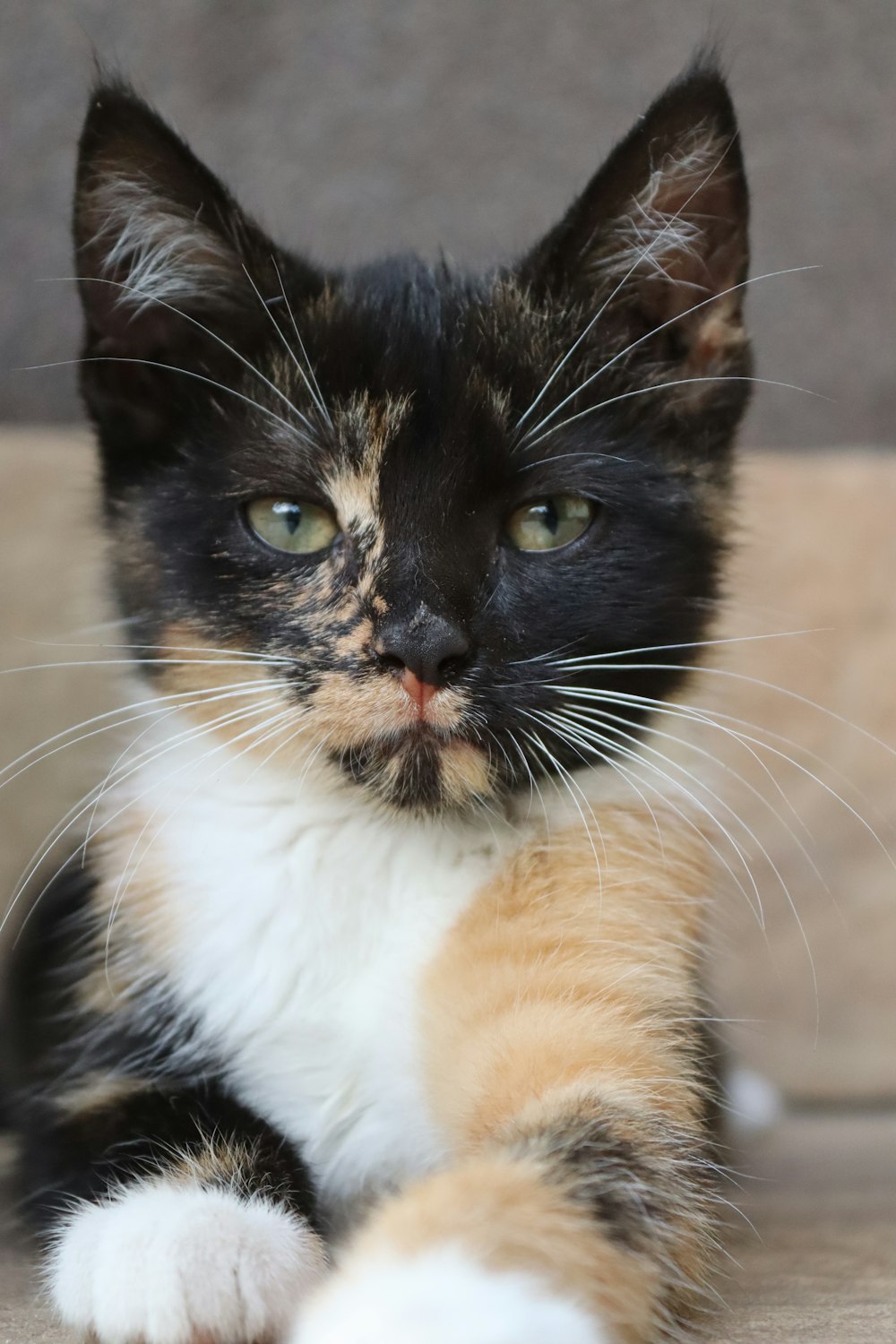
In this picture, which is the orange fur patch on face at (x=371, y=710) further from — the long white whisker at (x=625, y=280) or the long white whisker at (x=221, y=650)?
the long white whisker at (x=625, y=280)

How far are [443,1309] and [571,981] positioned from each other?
35 cm

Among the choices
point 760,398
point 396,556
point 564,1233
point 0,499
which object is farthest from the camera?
point 760,398

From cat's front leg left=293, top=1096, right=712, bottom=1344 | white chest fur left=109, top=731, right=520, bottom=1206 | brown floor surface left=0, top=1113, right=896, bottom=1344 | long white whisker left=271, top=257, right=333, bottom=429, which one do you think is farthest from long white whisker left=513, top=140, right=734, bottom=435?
brown floor surface left=0, top=1113, right=896, bottom=1344

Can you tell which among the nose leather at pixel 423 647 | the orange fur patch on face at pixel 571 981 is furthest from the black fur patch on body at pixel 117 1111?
the nose leather at pixel 423 647

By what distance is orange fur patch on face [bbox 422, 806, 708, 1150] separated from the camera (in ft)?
2.95

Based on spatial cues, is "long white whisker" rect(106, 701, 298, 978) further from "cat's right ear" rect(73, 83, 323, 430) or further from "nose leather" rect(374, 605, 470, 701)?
"cat's right ear" rect(73, 83, 323, 430)

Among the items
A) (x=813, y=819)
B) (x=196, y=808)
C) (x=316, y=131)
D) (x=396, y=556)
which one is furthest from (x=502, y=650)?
(x=316, y=131)

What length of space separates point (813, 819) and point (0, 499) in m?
1.19

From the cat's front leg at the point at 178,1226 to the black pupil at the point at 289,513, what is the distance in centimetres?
46

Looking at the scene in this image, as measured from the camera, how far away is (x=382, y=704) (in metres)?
0.91

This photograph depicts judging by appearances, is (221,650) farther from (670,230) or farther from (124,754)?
(670,230)

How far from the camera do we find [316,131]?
184cm

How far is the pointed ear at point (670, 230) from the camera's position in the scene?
3.31ft

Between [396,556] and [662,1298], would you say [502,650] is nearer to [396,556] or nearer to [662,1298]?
[396,556]
